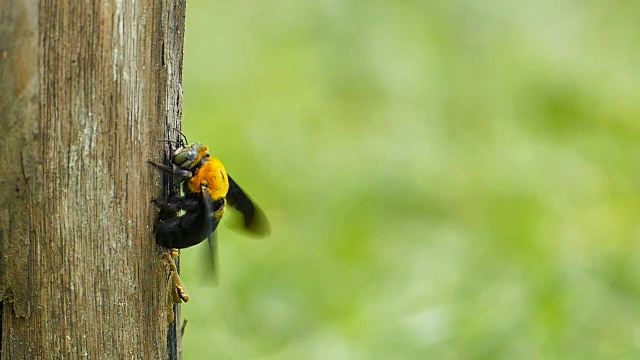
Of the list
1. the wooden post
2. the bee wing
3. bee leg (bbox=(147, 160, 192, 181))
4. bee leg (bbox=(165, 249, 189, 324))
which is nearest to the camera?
the wooden post

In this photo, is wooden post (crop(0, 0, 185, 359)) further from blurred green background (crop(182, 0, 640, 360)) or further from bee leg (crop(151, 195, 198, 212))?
blurred green background (crop(182, 0, 640, 360))

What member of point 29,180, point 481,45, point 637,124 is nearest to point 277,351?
point 29,180

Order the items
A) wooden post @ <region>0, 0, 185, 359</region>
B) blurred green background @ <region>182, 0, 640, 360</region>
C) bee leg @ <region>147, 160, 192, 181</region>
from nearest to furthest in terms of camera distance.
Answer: wooden post @ <region>0, 0, 185, 359</region> → bee leg @ <region>147, 160, 192, 181</region> → blurred green background @ <region>182, 0, 640, 360</region>

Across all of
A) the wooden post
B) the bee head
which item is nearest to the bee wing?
the bee head

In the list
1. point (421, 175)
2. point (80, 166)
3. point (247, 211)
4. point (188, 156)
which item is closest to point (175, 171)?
point (188, 156)

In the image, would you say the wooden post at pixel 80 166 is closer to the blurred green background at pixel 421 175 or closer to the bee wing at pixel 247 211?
the bee wing at pixel 247 211

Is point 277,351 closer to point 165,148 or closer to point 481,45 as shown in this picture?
point 165,148
